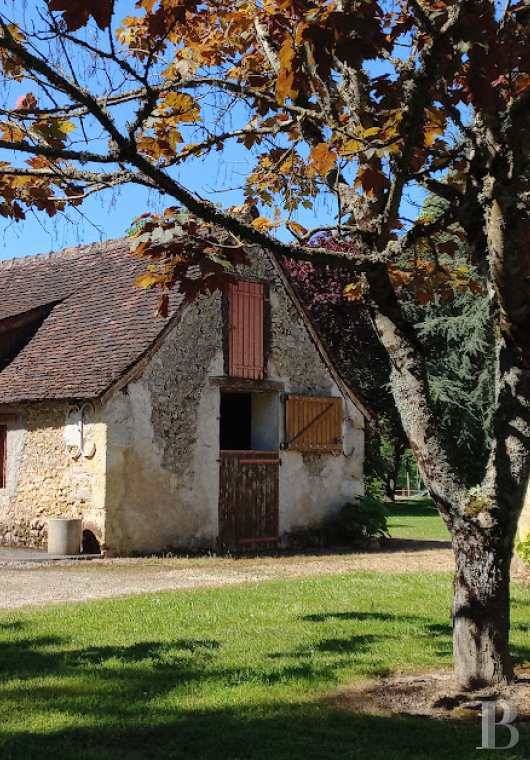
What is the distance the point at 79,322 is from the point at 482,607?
13496mm

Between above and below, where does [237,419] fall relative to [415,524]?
above

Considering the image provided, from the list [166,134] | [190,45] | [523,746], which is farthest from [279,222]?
[523,746]

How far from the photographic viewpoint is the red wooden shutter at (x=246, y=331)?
17297mm

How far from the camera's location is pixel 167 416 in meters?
16.1

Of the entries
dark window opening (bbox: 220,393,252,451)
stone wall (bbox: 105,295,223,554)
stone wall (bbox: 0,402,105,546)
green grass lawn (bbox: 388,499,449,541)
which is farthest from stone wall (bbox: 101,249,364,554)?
green grass lawn (bbox: 388,499,449,541)

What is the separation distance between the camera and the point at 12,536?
1670 cm

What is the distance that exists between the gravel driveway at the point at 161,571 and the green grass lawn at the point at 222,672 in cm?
116

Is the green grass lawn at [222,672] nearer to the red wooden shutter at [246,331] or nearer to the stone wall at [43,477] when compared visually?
the stone wall at [43,477]

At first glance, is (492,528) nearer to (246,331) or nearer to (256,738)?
(256,738)

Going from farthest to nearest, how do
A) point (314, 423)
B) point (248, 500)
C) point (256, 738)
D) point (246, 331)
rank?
Answer: point (314, 423)
point (246, 331)
point (248, 500)
point (256, 738)

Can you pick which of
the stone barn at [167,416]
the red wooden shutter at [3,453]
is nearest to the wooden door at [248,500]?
the stone barn at [167,416]

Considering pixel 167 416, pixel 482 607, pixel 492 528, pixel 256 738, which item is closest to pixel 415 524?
pixel 167 416

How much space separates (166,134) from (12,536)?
11.6m

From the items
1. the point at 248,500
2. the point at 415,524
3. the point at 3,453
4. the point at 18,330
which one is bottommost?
the point at 415,524
